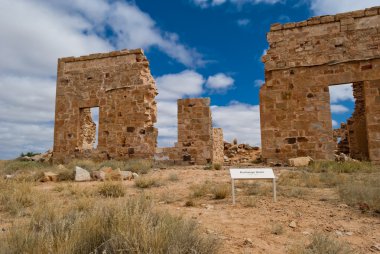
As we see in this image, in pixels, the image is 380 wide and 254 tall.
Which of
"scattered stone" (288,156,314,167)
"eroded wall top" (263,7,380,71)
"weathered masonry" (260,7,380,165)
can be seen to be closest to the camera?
"scattered stone" (288,156,314,167)

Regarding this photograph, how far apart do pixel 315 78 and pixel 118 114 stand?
7.69 m

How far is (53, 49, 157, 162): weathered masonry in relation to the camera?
40.7 ft

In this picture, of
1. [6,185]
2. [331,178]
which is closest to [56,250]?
[6,185]

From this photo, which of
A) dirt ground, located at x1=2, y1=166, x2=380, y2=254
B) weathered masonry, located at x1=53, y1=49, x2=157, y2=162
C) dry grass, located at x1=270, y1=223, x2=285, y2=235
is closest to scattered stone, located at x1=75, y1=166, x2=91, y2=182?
dirt ground, located at x1=2, y1=166, x2=380, y2=254

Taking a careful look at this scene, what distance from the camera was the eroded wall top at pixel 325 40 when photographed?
10.3 m

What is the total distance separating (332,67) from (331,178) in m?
5.26

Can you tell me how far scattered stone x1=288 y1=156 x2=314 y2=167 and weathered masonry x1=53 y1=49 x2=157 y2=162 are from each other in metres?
5.20

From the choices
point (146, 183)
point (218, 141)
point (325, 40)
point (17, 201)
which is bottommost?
point (17, 201)

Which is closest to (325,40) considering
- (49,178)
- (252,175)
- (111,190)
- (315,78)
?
(315,78)

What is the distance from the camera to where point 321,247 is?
2.69 m

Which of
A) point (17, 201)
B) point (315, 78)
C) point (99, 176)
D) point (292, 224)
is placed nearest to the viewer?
point (292, 224)

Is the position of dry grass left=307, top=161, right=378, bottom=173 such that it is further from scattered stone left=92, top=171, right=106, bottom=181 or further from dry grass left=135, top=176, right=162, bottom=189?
scattered stone left=92, top=171, right=106, bottom=181

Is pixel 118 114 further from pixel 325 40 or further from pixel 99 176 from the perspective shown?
pixel 325 40

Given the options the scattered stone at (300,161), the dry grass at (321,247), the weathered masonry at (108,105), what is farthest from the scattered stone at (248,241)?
the weathered masonry at (108,105)
